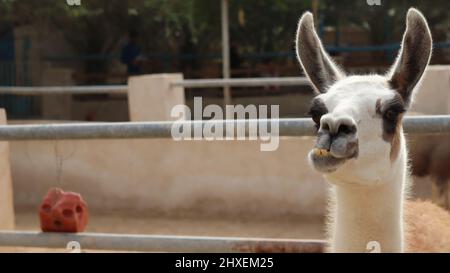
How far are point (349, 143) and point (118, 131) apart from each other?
1.08m

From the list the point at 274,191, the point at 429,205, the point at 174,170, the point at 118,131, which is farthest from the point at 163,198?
the point at 118,131

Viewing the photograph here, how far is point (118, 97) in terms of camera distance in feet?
51.0

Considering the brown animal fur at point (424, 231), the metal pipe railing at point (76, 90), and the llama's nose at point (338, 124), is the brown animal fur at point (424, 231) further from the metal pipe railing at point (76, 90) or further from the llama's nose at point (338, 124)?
the metal pipe railing at point (76, 90)

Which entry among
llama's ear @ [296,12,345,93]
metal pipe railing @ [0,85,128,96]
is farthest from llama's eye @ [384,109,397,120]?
metal pipe railing @ [0,85,128,96]

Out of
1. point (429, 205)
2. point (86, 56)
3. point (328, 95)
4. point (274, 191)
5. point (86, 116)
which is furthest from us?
point (86, 56)

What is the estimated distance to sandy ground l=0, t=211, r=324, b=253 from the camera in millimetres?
7949

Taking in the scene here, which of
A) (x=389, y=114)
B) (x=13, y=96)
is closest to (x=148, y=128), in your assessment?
(x=389, y=114)

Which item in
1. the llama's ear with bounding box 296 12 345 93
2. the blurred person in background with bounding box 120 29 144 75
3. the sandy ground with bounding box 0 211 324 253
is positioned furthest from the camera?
the blurred person in background with bounding box 120 29 144 75

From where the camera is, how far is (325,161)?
101 inches

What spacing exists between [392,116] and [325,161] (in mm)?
344

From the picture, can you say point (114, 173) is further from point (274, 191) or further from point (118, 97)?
point (118, 97)

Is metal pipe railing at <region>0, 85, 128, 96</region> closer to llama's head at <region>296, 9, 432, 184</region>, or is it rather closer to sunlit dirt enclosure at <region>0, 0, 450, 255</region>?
sunlit dirt enclosure at <region>0, 0, 450, 255</region>

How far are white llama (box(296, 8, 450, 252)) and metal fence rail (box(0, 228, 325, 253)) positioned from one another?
0.69ft

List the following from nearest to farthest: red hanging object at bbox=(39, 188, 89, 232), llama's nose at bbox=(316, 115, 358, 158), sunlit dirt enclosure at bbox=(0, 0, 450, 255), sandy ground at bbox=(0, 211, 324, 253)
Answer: llama's nose at bbox=(316, 115, 358, 158), sunlit dirt enclosure at bbox=(0, 0, 450, 255), red hanging object at bbox=(39, 188, 89, 232), sandy ground at bbox=(0, 211, 324, 253)
